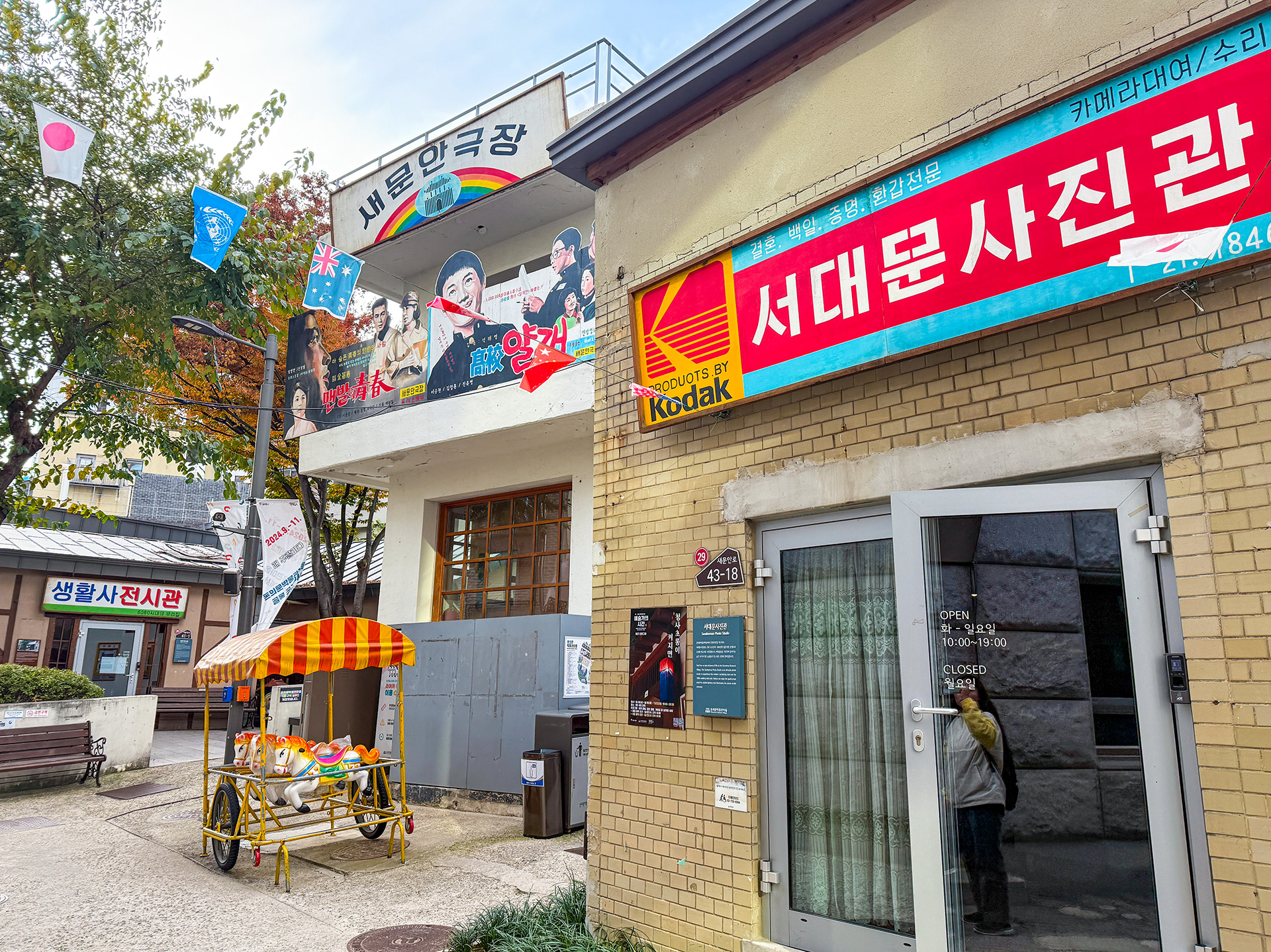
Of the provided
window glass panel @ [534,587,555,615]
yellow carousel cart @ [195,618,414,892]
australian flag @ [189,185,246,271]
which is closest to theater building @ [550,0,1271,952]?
yellow carousel cart @ [195,618,414,892]

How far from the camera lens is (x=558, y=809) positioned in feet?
30.1

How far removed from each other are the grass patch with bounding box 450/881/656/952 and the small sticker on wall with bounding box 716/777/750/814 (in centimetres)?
110

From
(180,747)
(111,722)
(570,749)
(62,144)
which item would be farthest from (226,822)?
(180,747)

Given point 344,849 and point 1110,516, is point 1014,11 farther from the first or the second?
point 344,849

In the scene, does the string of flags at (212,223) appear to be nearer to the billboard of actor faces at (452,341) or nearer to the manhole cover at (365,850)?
the billboard of actor faces at (452,341)

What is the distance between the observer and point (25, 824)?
9805mm

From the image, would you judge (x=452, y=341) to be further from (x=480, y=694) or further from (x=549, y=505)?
(x=480, y=694)

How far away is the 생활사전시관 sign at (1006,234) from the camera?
10.9ft

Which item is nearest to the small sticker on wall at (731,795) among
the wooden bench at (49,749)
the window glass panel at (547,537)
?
the window glass panel at (547,537)

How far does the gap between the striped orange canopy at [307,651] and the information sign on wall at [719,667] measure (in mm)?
4276

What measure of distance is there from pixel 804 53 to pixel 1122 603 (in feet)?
12.5

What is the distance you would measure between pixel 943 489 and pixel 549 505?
919 centimetres

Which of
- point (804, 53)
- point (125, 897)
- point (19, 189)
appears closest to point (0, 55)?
point (19, 189)

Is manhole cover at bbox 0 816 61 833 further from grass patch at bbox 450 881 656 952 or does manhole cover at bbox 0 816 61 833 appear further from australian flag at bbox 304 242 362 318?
australian flag at bbox 304 242 362 318
